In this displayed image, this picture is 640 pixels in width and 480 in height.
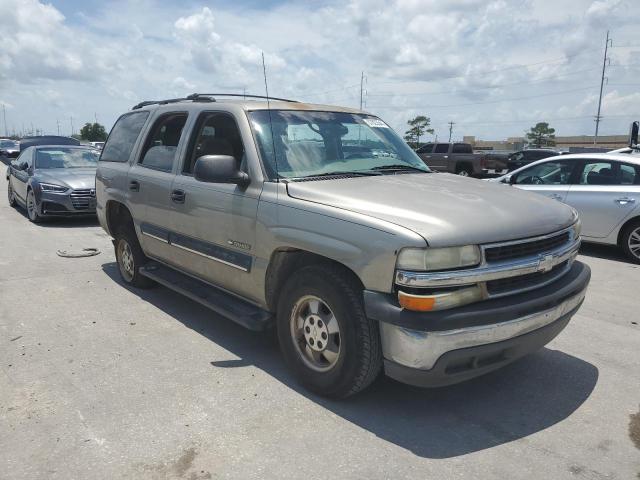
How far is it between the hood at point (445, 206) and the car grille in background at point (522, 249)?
0.05 metres

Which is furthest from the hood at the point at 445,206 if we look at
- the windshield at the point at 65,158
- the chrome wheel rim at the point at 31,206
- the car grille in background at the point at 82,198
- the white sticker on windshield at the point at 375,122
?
the windshield at the point at 65,158

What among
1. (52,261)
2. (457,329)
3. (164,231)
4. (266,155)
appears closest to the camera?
(457,329)

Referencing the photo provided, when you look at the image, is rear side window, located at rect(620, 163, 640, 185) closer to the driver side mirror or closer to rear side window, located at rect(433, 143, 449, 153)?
the driver side mirror

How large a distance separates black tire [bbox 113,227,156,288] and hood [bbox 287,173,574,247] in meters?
2.74

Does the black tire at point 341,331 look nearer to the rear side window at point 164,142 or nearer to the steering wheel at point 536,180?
the rear side window at point 164,142

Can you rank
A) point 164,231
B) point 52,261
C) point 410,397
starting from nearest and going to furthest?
1. point 410,397
2. point 164,231
3. point 52,261

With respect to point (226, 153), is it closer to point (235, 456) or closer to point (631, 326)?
point (235, 456)

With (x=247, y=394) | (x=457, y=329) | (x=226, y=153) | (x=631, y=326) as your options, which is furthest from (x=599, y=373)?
(x=226, y=153)

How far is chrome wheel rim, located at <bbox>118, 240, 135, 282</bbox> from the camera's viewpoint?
5914 mm

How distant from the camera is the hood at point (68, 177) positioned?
400 inches

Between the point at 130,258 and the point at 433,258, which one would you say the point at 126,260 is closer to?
the point at 130,258

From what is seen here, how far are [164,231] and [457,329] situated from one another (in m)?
3.09

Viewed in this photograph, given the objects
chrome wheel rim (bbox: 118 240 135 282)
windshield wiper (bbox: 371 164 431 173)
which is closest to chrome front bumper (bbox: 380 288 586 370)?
windshield wiper (bbox: 371 164 431 173)

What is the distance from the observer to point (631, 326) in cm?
500
